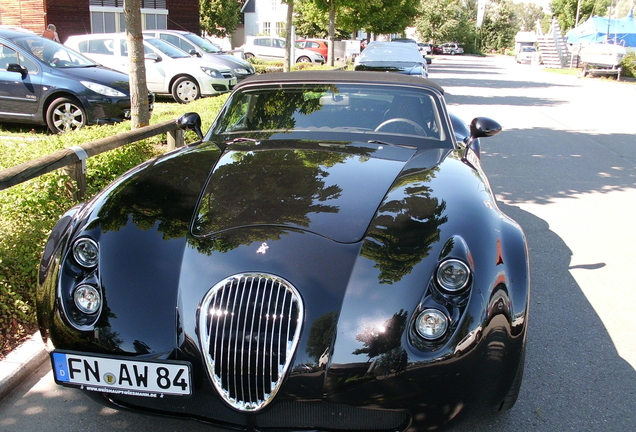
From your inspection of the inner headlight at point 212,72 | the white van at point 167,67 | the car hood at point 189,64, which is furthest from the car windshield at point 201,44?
the inner headlight at point 212,72

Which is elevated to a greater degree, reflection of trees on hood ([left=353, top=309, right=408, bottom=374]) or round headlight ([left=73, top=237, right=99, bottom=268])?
round headlight ([left=73, top=237, right=99, bottom=268])

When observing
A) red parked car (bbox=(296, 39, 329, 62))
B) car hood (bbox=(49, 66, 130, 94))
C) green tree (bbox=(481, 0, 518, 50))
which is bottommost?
car hood (bbox=(49, 66, 130, 94))

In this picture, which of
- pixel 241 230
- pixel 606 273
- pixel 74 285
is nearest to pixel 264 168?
pixel 241 230

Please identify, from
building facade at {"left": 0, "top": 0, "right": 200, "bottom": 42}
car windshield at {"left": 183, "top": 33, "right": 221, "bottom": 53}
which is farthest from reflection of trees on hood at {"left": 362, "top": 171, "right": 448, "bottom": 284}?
building facade at {"left": 0, "top": 0, "right": 200, "bottom": 42}

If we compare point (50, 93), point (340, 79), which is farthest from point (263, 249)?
point (50, 93)

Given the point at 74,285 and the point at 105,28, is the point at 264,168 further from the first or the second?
the point at 105,28

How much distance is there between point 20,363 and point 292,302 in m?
1.77

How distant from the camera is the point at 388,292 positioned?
2.36 m

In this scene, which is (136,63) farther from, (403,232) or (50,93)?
(403,232)

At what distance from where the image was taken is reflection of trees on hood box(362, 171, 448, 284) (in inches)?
97.6

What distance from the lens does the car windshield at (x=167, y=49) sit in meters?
14.9

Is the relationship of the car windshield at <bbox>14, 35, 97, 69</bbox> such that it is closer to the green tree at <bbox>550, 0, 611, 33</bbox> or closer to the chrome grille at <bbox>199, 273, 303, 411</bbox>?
the chrome grille at <bbox>199, 273, 303, 411</bbox>

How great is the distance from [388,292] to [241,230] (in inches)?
27.9

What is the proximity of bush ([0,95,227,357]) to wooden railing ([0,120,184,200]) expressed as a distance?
4.3 inches
